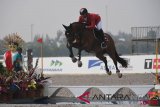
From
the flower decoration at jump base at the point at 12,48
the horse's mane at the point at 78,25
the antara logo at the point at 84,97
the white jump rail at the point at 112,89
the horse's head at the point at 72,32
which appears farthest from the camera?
the flower decoration at jump base at the point at 12,48

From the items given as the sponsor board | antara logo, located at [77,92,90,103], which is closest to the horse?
antara logo, located at [77,92,90,103]

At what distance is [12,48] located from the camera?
1021 centimetres

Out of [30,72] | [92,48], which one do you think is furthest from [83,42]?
[30,72]

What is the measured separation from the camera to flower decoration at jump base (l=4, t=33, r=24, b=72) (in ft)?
32.9

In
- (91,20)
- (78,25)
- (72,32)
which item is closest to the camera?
(72,32)

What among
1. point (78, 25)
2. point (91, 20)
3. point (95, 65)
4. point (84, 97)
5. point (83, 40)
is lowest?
point (84, 97)

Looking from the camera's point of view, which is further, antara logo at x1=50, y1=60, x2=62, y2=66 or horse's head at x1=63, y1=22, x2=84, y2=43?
antara logo at x1=50, y1=60, x2=62, y2=66

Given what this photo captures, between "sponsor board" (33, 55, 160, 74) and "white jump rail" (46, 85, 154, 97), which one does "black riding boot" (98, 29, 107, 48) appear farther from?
"sponsor board" (33, 55, 160, 74)

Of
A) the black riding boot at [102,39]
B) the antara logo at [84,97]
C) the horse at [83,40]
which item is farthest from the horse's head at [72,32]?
the antara logo at [84,97]

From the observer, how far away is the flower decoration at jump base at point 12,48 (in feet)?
32.9

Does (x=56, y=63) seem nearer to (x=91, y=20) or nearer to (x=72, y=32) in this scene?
(x=91, y=20)

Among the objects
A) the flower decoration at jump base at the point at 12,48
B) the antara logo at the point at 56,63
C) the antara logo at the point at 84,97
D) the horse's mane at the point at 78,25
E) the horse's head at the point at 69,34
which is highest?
the horse's mane at the point at 78,25

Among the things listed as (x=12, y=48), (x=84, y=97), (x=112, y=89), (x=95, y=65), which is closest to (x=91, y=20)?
(x=112, y=89)

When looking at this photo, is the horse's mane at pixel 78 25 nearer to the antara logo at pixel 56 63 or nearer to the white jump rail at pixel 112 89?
the white jump rail at pixel 112 89
